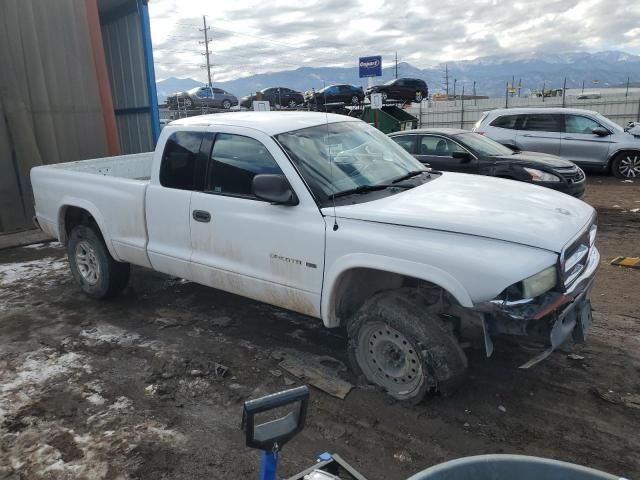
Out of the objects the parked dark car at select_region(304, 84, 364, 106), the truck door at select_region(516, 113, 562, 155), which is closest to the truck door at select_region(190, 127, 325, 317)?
the truck door at select_region(516, 113, 562, 155)

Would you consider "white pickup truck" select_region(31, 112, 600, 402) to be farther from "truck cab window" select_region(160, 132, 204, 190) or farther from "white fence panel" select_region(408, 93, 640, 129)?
"white fence panel" select_region(408, 93, 640, 129)

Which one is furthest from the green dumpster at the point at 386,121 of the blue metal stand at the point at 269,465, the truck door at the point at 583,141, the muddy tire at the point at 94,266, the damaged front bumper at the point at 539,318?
the blue metal stand at the point at 269,465

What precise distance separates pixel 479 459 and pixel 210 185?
3192 mm

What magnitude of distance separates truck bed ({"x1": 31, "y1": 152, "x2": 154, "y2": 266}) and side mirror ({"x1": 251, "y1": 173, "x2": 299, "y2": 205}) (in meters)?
1.63

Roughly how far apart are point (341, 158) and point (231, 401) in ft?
6.32

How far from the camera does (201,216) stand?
4.17 m

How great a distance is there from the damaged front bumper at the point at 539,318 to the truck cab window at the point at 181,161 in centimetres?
257

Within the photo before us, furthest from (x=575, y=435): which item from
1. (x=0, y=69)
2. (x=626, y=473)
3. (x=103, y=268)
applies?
(x=0, y=69)

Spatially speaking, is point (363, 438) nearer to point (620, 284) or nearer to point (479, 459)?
point (479, 459)

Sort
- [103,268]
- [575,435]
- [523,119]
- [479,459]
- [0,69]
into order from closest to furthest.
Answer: [479,459] → [575,435] → [103,268] → [0,69] → [523,119]

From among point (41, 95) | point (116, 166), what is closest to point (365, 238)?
point (116, 166)

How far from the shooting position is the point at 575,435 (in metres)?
3.06

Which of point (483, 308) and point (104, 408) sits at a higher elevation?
point (483, 308)

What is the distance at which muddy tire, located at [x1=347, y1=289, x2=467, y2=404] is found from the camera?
314 centimetres
